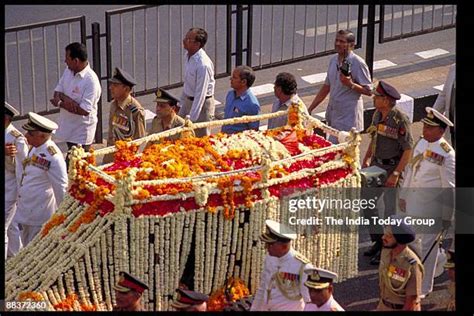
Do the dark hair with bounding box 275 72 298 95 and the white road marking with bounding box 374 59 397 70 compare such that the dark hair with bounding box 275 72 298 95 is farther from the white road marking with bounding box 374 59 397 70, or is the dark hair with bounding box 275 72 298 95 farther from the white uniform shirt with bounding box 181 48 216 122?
the white road marking with bounding box 374 59 397 70

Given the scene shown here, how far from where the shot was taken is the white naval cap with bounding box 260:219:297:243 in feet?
36.9

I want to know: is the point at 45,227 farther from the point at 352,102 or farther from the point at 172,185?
the point at 352,102

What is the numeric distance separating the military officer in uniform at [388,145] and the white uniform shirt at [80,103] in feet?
8.79

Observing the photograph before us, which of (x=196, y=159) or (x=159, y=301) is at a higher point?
(x=196, y=159)

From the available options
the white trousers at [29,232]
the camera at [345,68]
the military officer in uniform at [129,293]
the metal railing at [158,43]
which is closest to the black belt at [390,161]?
the camera at [345,68]

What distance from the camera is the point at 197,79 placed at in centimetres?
1438

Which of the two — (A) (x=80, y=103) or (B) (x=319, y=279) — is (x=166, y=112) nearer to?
(A) (x=80, y=103)

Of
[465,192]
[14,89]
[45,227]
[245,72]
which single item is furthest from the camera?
[14,89]

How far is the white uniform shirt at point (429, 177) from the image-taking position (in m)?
12.5

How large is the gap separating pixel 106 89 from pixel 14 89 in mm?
1041

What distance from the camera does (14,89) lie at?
52.5 feet

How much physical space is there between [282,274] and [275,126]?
2662mm

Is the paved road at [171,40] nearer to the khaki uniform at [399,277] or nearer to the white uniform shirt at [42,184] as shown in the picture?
the white uniform shirt at [42,184]
